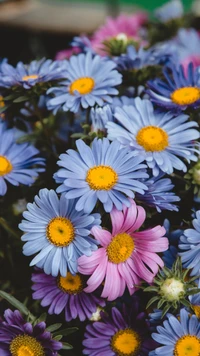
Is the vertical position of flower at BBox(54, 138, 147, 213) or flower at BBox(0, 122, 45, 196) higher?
flower at BBox(0, 122, 45, 196)

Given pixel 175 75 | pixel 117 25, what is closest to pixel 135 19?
pixel 117 25

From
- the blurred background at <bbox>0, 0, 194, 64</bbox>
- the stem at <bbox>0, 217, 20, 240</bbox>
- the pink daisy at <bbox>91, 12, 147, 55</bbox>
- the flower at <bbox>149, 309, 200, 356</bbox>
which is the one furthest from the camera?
the blurred background at <bbox>0, 0, 194, 64</bbox>

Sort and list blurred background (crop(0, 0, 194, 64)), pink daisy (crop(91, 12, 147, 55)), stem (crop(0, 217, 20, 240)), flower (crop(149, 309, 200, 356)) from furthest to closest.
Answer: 1. blurred background (crop(0, 0, 194, 64))
2. pink daisy (crop(91, 12, 147, 55))
3. stem (crop(0, 217, 20, 240))
4. flower (crop(149, 309, 200, 356))

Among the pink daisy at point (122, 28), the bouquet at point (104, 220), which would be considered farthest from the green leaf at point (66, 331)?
the pink daisy at point (122, 28)

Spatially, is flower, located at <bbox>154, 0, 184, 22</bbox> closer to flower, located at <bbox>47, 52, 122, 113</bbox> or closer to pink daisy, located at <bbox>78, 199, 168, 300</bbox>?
flower, located at <bbox>47, 52, 122, 113</bbox>

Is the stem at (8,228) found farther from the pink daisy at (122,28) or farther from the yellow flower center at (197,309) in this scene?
the pink daisy at (122,28)

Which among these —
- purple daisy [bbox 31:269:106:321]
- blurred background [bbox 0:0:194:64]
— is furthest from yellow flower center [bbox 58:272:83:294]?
blurred background [bbox 0:0:194:64]

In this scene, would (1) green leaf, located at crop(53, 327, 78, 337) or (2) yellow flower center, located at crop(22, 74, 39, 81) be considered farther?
(2) yellow flower center, located at crop(22, 74, 39, 81)
